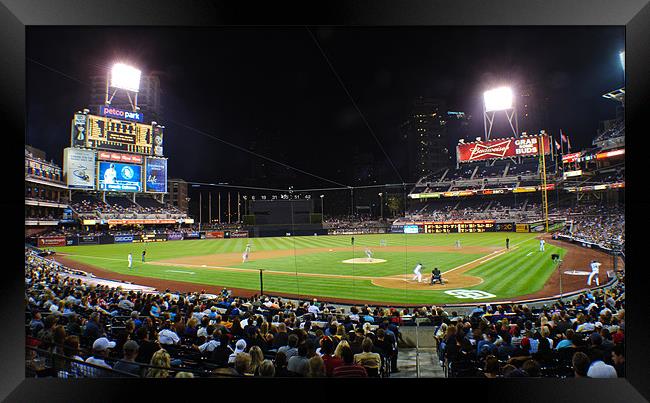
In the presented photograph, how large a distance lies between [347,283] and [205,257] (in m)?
14.1

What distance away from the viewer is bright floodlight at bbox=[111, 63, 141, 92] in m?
27.5

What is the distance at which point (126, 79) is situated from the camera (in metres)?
28.1

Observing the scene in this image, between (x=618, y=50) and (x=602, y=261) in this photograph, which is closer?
(x=618, y=50)

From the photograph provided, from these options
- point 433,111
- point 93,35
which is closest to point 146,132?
point 93,35

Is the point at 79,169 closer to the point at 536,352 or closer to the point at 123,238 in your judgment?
the point at 123,238

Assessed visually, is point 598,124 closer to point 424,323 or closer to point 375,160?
point 375,160

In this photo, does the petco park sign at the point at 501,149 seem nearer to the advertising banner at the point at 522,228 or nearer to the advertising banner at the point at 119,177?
the advertising banner at the point at 522,228

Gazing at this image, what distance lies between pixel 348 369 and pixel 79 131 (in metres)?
38.2

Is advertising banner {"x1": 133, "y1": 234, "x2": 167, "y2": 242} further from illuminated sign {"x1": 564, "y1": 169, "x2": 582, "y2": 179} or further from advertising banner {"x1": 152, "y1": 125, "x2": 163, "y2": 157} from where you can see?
illuminated sign {"x1": 564, "y1": 169, "x2": 582, "y2": 179}

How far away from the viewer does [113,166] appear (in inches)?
1371

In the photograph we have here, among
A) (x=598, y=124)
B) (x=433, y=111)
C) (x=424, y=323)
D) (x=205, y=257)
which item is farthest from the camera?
(x=433, y=111)

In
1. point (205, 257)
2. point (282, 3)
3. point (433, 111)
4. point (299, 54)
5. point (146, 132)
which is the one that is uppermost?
point (433, 111)

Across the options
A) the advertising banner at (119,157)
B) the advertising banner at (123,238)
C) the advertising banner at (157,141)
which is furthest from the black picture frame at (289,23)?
the advertising banner at (157,141)

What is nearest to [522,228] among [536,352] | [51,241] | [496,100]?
[496,100]
